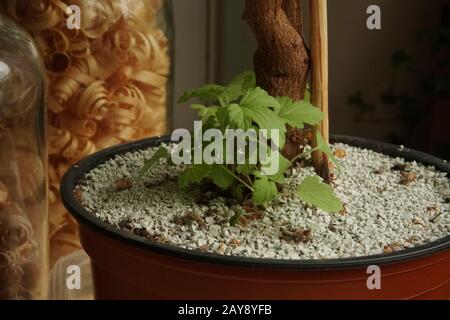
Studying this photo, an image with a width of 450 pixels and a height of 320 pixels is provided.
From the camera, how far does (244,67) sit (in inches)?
48.1

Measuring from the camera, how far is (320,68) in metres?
0.64

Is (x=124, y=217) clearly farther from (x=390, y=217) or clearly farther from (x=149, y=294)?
(x=390, y=217)

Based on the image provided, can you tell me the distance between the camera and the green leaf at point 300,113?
0.59m

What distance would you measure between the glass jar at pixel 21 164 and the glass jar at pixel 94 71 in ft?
0.17

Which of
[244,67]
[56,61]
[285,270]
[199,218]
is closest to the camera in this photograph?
[285,270]

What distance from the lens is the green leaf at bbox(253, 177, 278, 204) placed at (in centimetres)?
56

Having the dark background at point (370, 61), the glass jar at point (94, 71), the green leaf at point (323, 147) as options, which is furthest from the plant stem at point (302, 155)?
the dark background at point (370, 61)

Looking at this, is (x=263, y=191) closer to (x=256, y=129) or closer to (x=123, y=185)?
(x=256, y=129)

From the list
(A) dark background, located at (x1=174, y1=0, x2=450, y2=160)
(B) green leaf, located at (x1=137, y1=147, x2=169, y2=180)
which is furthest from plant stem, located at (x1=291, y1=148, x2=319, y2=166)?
(A) dark background, located at (x1=174, y1=0, x2=450, y2=160)

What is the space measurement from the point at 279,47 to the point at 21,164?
36 cm

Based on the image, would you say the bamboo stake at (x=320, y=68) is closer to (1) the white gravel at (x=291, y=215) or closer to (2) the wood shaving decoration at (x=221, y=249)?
(1) the white gravel at (x=291, y=215)

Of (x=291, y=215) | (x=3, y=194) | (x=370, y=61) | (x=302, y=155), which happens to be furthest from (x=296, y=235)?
(x=370, y=61)
